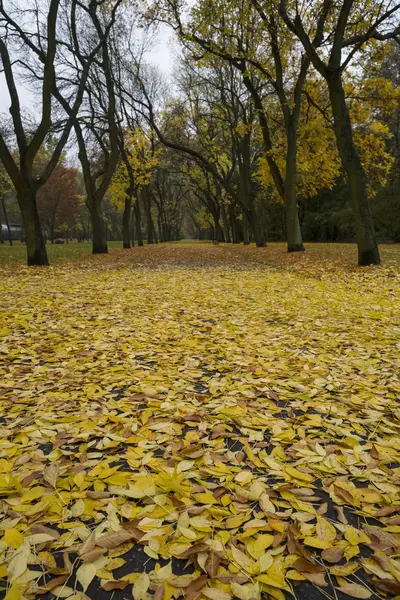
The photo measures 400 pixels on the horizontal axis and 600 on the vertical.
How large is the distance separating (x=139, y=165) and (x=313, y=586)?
2483 cm

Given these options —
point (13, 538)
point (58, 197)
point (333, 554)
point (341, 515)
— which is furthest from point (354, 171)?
point (58, 197)

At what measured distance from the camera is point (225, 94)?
67.3 feet

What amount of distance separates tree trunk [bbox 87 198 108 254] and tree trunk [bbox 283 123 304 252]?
913 cm

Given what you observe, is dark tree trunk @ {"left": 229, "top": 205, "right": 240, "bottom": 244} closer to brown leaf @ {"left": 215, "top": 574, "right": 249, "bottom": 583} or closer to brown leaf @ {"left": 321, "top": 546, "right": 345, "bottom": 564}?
brown leaf @ {"left": 321, "top": 546, "right": 345, "bottom": 564}

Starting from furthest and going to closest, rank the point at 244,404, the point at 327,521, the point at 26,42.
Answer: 1. the point at 26,42
2. the point at 244,404
3. the point at 327,521

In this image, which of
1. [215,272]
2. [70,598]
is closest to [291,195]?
[215,272]

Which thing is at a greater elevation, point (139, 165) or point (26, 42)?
point (26, 42)

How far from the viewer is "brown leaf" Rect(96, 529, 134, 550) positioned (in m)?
→ 1.41

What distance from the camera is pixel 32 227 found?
11109 mm

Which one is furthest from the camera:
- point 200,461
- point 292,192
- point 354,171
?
point 292,192

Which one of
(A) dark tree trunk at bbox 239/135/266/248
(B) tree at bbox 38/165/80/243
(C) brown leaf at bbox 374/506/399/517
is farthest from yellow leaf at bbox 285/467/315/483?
(B) tree at bbox 38/165/80/243

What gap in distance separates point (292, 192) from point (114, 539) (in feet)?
47.2

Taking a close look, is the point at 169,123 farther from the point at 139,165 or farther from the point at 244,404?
the point at 244,404

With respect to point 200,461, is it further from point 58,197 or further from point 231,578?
point 58,197
